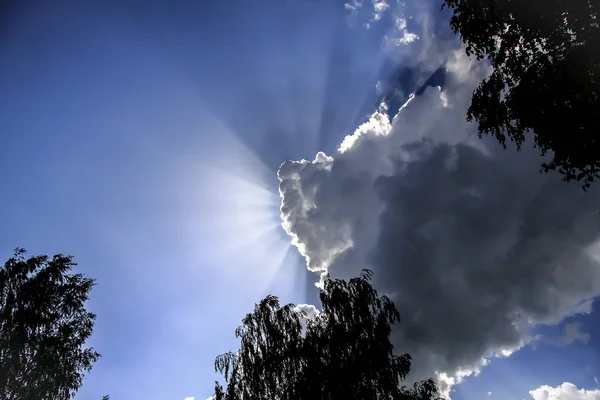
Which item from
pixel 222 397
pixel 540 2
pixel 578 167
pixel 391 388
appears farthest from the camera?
pixel 222 397

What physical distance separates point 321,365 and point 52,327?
52.0 feet

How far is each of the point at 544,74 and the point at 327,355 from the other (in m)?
15.7

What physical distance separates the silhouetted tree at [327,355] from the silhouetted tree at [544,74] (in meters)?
11.6

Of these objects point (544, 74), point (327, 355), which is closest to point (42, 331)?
point (327, 355)

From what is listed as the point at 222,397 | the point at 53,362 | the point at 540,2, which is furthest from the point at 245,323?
the point at 540,2

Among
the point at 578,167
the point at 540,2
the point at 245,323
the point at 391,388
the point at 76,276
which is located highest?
the point at 76,276

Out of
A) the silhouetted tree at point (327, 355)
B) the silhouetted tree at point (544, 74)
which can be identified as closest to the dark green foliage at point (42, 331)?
the silhouetted tree at point (327, 355)

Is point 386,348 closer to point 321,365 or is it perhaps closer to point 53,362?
point 321,365

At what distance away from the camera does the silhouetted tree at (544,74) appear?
376 inches

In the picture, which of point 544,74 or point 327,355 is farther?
point 327,355

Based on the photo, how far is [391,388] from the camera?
16984 mm

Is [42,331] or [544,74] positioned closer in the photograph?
[544,74]

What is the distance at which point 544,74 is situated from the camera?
1030 centimetres

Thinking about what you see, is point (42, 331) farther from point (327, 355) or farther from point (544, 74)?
point (544, 74)
